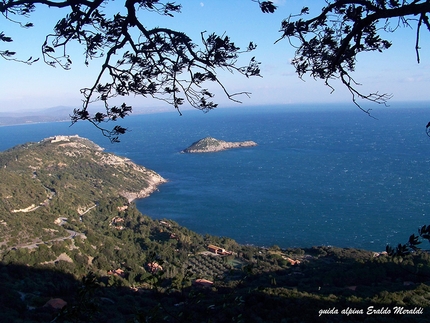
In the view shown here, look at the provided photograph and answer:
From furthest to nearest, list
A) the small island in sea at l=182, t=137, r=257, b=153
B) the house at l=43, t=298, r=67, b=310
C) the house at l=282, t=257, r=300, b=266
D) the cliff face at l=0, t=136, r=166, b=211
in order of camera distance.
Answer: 1. the small island in sea at l=182, t=137, r=257, b=153
2. the cliff face at l=0, t=136, r=166, b=211
3. the house at l=282, t=257, r=300, b=266
4. the house at l=43, t=298, r=67, b=310

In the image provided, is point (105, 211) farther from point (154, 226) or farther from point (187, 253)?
point (187, 253)

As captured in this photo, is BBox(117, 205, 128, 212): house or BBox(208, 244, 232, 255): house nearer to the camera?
BBox(208, 244, 232, 255): house

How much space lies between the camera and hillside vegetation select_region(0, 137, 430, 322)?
2.76m

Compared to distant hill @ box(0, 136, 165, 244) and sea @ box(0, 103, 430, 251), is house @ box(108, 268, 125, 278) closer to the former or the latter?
distant hill @ box(0, 136, 165, 244)

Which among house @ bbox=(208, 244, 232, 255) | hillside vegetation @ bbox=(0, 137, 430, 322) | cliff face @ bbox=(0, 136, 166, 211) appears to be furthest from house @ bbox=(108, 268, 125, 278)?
cliff face @ bbox=(0, 136, 166, 211)

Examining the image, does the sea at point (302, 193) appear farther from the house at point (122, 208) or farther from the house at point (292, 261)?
the house at point (292, 261)

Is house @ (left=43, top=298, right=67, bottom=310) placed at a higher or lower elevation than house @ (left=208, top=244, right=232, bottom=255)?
higher

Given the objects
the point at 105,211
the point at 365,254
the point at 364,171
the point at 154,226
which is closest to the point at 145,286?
the point at 154,226

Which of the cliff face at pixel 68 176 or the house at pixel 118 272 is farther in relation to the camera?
the cliff face at pixel 68 176

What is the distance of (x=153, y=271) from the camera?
185 centimetres

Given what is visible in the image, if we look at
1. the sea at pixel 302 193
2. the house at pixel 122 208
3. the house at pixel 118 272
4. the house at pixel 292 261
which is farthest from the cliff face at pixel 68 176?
the house at pixel 292 261

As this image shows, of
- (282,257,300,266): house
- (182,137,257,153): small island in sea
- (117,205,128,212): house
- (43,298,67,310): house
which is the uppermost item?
(182,137,257,153): small island in sea

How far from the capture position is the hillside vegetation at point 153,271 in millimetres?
2762

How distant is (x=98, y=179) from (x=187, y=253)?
18.9 metres
